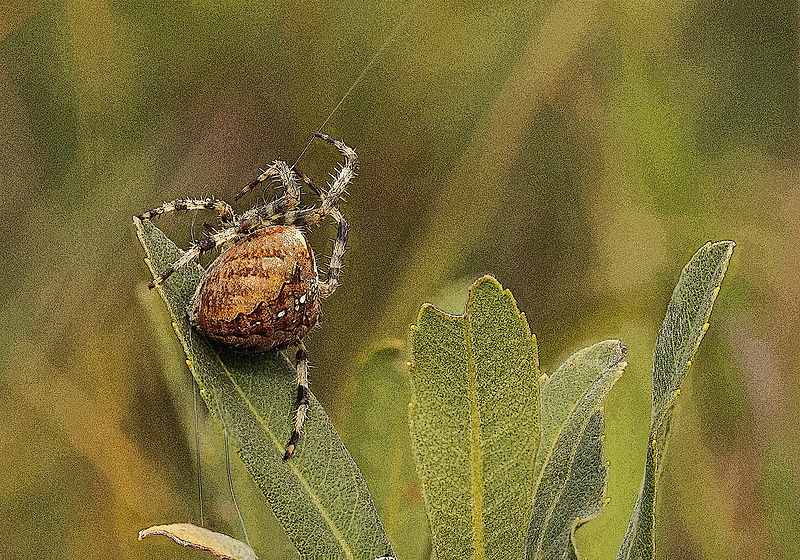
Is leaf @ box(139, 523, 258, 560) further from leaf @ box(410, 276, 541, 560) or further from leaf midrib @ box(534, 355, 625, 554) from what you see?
leaf midrib @ box(534, 355, 625, 554)

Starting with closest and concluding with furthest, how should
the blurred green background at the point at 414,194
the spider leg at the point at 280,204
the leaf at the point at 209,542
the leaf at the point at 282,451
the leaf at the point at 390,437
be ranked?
1. the leaf at the point at 209,542
2. the leaf at the point at 282,451
3. the spider leg at the point at 280,204
4. the leaf at the point at 390,437
5. the blurred green background at the point at 414,194

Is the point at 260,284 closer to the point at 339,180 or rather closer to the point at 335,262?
the point at 335,262

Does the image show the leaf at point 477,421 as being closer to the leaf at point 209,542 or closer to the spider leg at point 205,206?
the leaf at point 209,542

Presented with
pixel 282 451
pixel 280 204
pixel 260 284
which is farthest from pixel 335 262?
pixel 282 451

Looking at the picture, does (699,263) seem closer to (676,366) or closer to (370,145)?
(676,366)

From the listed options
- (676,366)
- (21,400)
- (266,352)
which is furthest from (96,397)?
(676,366)

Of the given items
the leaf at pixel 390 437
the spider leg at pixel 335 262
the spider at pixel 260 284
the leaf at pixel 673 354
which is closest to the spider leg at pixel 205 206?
the spider at pixel 260 284
